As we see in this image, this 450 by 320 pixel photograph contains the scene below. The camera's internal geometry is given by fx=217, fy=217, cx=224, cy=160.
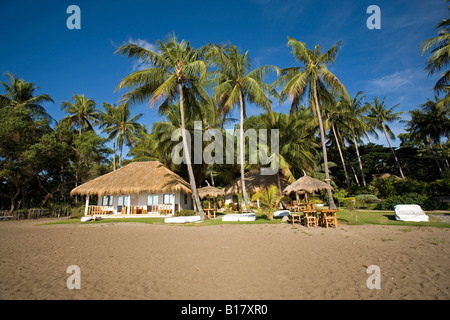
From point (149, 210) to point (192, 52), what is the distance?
11794 millimetres

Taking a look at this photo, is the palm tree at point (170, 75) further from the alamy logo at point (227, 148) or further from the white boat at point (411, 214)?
the white boat at point (411, 214)

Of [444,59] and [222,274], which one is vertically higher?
[444,59]

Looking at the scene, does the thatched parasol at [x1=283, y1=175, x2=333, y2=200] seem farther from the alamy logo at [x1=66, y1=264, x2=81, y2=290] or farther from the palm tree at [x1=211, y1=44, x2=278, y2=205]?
the alamy logo at [x1=66, y1=264, x2=81, y2=290]

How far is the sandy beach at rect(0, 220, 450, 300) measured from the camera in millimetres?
3078

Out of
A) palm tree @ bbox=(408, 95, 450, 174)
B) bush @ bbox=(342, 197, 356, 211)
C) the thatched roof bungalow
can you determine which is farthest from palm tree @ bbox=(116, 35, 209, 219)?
palm tree @ bbox=(408, 95, 450, 174)

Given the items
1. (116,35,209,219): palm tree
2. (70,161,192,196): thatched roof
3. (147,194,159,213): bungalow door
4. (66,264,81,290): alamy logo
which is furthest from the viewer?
(147,194,159,213): bungalow door

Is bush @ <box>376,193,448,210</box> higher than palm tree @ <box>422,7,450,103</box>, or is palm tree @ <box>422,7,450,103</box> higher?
palm tree @ <box>422,7,450,103</box>

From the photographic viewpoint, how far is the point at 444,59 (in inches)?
517

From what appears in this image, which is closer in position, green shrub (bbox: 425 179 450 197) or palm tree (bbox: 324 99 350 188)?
green shrub (bbox: 425 179 450 197)

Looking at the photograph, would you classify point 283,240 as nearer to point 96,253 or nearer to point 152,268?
Result: point 152,268

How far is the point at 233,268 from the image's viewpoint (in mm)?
4156

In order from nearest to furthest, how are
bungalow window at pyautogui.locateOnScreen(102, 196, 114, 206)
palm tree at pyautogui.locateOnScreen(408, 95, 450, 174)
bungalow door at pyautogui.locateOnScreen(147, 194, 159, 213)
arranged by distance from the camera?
bungalow door at pyautogui.locateOnScreen(147, 194, 159, 213)
bungalow window at pyautogui.locateOnScreen(102, 196, 114, 206)
palm tree at pyautogui.locateOnScreen(408, 95, 450, 174)

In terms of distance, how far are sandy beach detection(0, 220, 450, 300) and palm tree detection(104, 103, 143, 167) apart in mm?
19058
